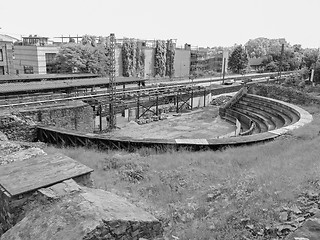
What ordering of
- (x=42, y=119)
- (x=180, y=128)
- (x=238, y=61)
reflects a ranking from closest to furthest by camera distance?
(x=42, y=119) < (x=180, y=128) < (x=238, y=61)

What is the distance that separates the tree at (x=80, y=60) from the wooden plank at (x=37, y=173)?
39.3 meters

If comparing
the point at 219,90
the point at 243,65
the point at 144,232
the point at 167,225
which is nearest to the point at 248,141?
the point at 167,225

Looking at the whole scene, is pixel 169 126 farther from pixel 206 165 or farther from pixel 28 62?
pixel 28 62

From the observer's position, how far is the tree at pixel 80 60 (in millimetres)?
43219

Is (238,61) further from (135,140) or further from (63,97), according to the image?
(135,140)

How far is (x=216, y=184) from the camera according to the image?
7.68 meters

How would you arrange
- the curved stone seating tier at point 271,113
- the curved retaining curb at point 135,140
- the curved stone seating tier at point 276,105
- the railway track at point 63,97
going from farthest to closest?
the curved stone seating tier at point 271,113, the curved stone seating tier at point 276,105, the railway track at point 63,97, the curved retaining curb at point 135,140

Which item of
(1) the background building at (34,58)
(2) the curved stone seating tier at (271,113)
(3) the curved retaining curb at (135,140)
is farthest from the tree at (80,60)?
(3) the curved retaining curb at (135,140)

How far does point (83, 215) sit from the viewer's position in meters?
4.11

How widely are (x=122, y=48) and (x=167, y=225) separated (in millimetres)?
53308

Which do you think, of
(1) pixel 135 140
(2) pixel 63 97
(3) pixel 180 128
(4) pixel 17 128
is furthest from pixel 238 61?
(4) pixel 17 128

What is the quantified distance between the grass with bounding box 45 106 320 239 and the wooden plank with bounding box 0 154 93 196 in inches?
60.6

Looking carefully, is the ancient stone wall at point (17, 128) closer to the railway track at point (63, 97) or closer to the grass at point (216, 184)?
the railway track at point (63, 97)

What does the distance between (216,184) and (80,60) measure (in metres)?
40.0
